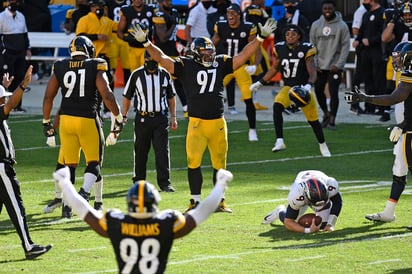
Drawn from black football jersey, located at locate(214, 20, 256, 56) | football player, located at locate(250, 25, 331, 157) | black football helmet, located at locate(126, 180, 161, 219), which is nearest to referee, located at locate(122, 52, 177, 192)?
football player, located at locate(250, 25, 331, 157)

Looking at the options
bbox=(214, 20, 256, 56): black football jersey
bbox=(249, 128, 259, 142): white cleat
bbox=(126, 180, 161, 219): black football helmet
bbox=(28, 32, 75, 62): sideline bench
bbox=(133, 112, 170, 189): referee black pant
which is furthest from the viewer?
bbox=(28, 32, 75, 62): sideline bench

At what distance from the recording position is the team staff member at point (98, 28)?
19531mm

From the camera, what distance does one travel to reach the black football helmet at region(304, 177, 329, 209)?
10.4m

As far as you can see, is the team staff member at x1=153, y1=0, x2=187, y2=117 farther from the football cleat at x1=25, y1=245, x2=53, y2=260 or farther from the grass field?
the football cleat at x1=25, y1=245, x2=53, y2=260

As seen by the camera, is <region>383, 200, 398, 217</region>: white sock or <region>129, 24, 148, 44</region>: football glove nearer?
<region>383, 200, 398, 217</region>: white sock

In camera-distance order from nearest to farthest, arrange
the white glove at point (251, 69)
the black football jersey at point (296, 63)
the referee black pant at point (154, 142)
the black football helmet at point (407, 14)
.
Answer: the referee black pant at point (154, 142)
the black football jersey at point (296, 63)
the white glove at point (251, 69)
the black football helmet at point (407, 14)

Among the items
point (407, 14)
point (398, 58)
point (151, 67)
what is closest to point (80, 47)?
point (151, 67)

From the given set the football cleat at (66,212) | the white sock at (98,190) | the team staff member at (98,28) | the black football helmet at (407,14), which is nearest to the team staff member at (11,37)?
the team staff member at (98,28)

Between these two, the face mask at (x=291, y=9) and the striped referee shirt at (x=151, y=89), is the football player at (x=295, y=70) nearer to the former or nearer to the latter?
the striped referee shirt at (x=151, y=89)

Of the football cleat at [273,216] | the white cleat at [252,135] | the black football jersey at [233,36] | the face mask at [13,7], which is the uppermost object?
the face mask at [13,7]

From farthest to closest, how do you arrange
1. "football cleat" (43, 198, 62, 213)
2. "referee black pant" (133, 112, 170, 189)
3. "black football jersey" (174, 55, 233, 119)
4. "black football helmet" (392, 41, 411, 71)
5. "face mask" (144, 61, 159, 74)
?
"referee black pant" (133, 112, 170, 189)
"face mask" (144, 61, 159, 74)
"football cleat" (43, 198, 62, 213)
"black football jersey" (174, 55, 233, 119)
"black football helmet" (392, 41, 411, 71)

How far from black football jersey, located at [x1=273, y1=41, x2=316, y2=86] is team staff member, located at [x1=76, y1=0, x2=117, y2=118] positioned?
4207mm

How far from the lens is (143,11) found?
65.6ft

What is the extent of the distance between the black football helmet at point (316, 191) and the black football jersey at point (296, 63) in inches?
229
